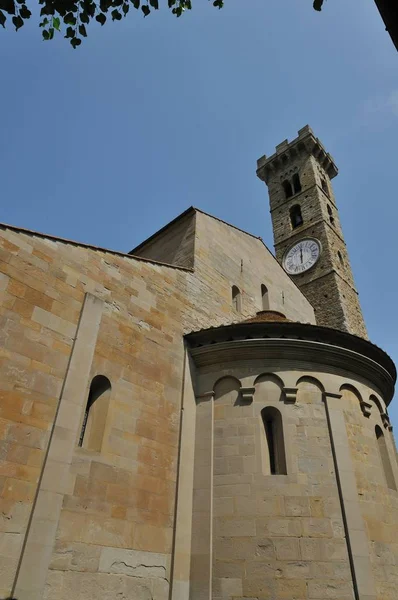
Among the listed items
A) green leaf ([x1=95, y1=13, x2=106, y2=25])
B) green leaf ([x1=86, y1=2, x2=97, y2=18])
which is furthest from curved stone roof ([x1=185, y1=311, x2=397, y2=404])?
green leaf ([x1=86, y1=2, x2=97, y2=18])

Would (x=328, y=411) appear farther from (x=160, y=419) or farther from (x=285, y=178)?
(x=285, y=178)

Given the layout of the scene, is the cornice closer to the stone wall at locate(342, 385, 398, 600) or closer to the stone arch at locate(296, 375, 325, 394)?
the stone arch at locate(296, 375, 325, 394)

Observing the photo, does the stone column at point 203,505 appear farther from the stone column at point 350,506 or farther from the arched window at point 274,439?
the stone column at point 350,506

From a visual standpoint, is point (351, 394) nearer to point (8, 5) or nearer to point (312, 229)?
point (8, 5)

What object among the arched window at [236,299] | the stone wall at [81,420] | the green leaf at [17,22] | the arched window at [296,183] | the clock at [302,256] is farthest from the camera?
the arched window at [296,183]

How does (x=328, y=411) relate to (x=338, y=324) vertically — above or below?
below

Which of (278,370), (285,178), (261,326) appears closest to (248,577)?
(278,370)

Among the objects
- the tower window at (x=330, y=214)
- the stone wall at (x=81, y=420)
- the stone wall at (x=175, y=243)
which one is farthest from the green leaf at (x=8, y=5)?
the tower window at (x=330, y=214)

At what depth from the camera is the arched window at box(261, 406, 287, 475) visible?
26.2 feet

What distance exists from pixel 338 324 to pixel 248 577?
16.9m

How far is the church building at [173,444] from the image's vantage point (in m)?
6.02

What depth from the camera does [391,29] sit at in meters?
2.57

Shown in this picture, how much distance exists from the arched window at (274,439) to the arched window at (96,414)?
10.5 ft

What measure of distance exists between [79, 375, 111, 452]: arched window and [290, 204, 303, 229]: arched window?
83.2 feet
